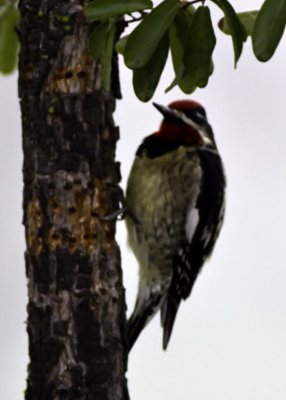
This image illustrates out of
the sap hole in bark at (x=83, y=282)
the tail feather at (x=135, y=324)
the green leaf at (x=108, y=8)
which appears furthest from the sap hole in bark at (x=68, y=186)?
the tail feather at (x=135, y=324)

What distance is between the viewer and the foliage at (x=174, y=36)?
2.31 m

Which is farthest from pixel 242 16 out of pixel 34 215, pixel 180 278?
pixel 180 278

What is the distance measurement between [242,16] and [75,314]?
37.3 inches

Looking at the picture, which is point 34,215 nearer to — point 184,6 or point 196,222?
point 184,6

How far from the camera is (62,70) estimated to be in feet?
9.84

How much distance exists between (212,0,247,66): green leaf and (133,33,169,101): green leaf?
0.16 meters

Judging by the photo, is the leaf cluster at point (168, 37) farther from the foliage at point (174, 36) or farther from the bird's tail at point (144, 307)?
the bird's tail at point (144, 307)

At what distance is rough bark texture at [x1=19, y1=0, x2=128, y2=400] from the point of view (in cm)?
291

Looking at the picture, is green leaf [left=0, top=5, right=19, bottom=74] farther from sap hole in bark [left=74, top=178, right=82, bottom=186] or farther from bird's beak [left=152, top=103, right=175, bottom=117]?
sap hole in bark [left=74, top=178, right=82, bottom=186]

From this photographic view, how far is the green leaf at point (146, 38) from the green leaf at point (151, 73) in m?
0.06

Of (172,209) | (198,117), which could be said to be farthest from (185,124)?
(172,209)

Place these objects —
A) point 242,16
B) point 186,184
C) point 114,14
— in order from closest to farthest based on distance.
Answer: point 114,14 < point 242,16 < point 186,184

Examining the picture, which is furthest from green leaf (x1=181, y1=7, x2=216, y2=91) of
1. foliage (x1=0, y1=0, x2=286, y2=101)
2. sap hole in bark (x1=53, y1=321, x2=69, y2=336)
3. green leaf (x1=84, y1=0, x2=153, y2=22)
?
sap hole in bark (x1=53, y1=321, x2=69, y2=336)

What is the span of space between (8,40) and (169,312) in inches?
46.9
